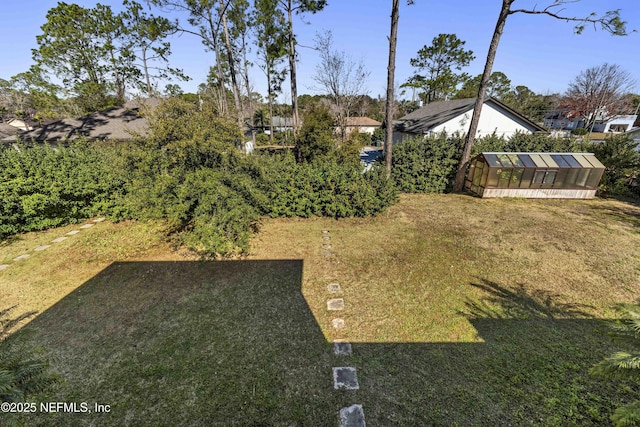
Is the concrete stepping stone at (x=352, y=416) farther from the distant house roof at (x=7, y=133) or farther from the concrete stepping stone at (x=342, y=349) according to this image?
the distant house roof at (x=7, y=133)

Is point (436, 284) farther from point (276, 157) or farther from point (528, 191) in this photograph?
point (528, 191)

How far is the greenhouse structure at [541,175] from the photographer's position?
1037 centimetres

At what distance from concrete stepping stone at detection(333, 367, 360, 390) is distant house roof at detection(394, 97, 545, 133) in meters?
18.0

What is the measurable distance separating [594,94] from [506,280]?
4060 centimetres

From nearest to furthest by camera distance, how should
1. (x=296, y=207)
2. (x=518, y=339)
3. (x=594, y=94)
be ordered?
(x=518, y=339)
(x=296, y=207)
(x=594, y=94)

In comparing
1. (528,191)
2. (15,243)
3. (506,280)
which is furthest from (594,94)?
(15,243)

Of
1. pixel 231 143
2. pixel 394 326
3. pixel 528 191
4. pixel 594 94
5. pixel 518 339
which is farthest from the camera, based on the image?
pixel 594 94

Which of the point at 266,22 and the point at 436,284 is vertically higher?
the point at 266,22

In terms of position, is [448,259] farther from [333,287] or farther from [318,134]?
[318,134]

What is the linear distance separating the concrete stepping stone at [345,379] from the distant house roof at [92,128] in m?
18.4

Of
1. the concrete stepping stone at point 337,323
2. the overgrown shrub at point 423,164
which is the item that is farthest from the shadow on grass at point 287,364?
the overgrown shrub at point 423,164

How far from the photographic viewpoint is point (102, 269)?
5.69 meters

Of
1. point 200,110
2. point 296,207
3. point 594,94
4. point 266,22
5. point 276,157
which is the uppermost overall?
point 266,22

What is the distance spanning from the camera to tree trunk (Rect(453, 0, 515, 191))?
10005 millimetres
